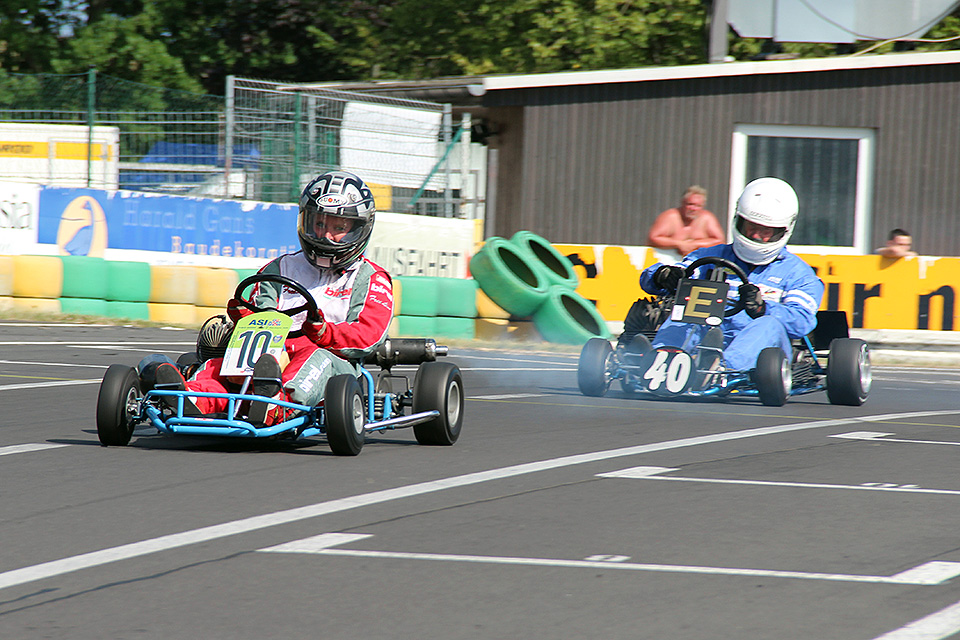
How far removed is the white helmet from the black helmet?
4.04 meters

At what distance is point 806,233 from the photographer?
62.1 ft

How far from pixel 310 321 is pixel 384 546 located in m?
2.55

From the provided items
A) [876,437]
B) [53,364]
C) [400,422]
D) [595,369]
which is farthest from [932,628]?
[53,364]

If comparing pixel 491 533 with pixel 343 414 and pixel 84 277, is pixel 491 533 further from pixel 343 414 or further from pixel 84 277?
pixel 84 277

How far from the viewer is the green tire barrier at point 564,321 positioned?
1525cm

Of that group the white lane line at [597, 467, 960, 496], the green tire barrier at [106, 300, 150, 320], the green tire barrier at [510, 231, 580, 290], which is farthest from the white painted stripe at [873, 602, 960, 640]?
the green tire barrier at [106, 300, 150, 320]

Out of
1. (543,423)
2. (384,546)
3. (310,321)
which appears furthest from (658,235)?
(384,546)

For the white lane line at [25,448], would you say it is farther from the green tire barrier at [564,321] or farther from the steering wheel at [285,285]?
the green tire barrier at [564,321]

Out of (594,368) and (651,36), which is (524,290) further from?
(651,36)

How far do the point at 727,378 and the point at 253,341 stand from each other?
13.5 ft

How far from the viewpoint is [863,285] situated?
16.1m

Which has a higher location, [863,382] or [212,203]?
[212,203]

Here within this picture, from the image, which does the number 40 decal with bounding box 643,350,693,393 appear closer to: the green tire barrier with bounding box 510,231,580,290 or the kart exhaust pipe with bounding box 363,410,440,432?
the kart exhaust pipe with bounding box 363,410,440,432

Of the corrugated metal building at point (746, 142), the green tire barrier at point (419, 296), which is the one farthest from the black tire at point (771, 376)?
the corrugated metal building at point (746, 142)
